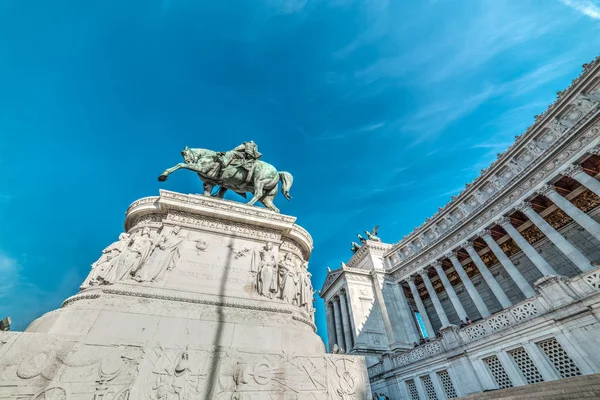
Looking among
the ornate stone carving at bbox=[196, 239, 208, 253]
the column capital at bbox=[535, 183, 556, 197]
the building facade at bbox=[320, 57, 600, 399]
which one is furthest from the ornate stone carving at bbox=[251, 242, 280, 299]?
the column capital at bbox=[535, 183, 556, 197]

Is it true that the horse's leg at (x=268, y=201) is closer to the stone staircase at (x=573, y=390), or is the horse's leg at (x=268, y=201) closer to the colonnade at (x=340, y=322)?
the stone staircase at (x=573, y=390)

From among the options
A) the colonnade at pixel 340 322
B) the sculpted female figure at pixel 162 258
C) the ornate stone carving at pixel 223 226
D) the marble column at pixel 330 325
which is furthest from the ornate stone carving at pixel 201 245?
the marble column at pixel 330 325

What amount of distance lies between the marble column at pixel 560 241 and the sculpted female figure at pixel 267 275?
72.5ft

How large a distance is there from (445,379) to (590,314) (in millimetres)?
8424

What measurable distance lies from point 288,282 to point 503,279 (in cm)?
3176

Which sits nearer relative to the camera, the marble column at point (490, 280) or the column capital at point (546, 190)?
the column capital at point (546, 190)

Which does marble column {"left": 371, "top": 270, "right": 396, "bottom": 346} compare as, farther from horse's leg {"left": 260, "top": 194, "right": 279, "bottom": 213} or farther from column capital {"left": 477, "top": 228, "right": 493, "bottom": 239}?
horse's leg {"left": 260, "top": 194, "right": 279, "bottom": 213}

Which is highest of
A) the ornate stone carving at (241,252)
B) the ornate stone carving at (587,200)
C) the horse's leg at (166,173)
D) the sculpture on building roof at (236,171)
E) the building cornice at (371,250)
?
the building cornice at (371,250)

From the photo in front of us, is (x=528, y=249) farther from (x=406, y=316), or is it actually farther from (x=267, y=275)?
(x=267, y=275)

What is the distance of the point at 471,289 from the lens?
25.1 metres

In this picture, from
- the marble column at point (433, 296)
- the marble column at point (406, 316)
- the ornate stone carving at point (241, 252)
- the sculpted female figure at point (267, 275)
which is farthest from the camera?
the marble column at point (406, 316)

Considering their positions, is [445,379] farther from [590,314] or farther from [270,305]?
[270,305]

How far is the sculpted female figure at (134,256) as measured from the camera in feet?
17.9

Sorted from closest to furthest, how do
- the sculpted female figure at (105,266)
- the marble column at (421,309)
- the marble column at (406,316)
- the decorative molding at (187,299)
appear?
the decorative molding at (187,299) < the sculpted female figure at (105,266) < the marble column at (406,316) < the marble column at (421,309)
